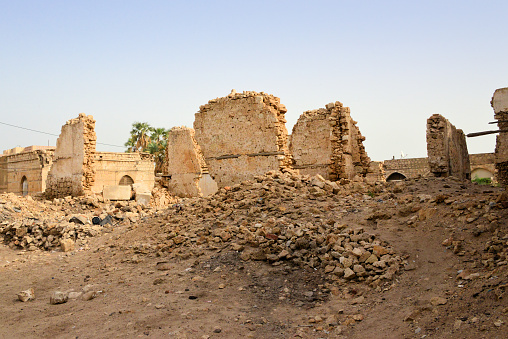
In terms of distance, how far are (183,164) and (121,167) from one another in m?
11.2

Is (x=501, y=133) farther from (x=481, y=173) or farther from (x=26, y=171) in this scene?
(x=26, y=171)

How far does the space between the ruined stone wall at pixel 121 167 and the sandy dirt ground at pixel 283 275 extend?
1721cm

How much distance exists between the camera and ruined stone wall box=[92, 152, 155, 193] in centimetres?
2506

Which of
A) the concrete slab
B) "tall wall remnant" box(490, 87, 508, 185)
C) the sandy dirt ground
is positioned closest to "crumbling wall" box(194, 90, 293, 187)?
the sandy dirt ground

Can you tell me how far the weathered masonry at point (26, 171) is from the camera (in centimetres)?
2334

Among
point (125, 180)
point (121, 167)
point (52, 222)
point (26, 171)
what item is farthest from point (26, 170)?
point (52, 222)

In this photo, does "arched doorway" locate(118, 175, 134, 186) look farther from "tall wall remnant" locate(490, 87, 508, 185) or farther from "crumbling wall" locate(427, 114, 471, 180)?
"tall wall remnant" locate(490, 87, 508, 185)

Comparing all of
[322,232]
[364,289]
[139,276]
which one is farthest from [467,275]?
[139,276]

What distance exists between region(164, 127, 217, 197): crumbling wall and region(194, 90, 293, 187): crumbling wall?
4.22 meters

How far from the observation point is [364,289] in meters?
4.91

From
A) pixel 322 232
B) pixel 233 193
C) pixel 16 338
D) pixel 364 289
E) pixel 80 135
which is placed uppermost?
pixel 80 135

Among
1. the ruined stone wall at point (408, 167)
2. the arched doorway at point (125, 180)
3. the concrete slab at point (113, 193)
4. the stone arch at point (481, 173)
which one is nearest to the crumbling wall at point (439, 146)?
the concrete slab at point (113, 193)

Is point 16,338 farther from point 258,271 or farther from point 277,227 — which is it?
point 277,227

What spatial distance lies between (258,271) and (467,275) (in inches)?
104
